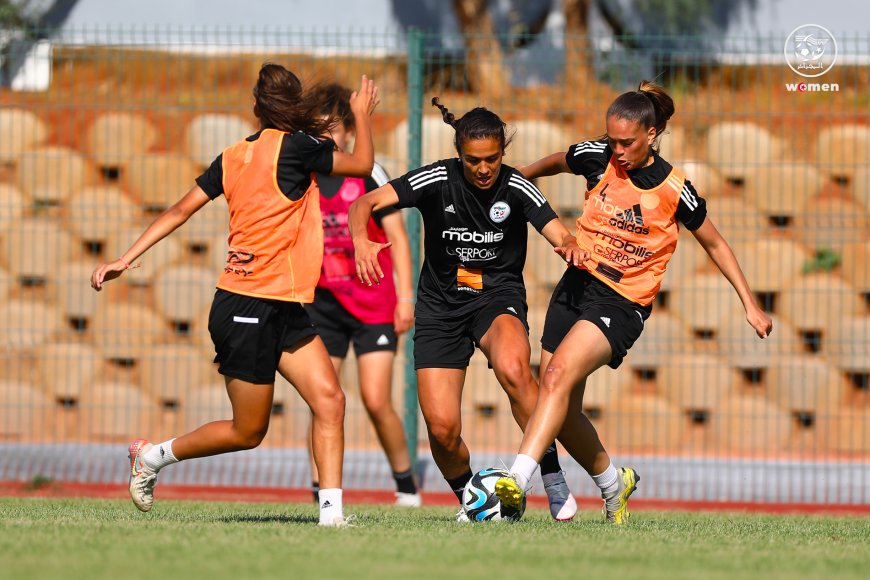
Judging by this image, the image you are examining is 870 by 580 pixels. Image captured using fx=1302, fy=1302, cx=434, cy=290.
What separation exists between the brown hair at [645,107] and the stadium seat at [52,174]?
247 inches

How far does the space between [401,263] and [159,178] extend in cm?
434

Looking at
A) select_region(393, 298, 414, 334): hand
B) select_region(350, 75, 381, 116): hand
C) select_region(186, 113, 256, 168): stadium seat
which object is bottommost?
select_region(393, 298, 414, 334): hand

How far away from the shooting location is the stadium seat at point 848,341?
11766 millimetres

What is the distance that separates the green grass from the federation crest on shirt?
154 cm

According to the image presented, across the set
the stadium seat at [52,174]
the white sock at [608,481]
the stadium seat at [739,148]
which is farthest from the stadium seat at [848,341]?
the stadium seat at [52,174]

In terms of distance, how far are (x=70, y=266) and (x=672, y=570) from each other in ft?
28.9

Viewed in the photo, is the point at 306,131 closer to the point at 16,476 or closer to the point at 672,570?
the point at 672,570

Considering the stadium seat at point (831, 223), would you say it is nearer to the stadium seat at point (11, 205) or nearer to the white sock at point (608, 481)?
the white sock at point (608, 481)

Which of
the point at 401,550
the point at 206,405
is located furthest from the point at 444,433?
the point at 206,405

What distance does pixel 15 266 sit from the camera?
477 inches

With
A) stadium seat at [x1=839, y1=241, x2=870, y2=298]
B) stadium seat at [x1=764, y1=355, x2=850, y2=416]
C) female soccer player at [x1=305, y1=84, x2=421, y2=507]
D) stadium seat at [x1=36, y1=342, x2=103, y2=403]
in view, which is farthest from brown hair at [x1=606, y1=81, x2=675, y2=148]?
stadium seat at [x1=36, y1=342, x2=103, y2=403]

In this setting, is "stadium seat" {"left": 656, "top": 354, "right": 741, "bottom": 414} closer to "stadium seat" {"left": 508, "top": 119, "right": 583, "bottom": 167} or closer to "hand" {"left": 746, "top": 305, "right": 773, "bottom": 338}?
"stadium seat" {"left": 508, "top": 119, "right": 583, "bottom": 167}

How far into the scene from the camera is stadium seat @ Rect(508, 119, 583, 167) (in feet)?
37.9

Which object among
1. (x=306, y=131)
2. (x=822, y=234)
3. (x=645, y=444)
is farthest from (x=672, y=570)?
(x=822, y=234)
